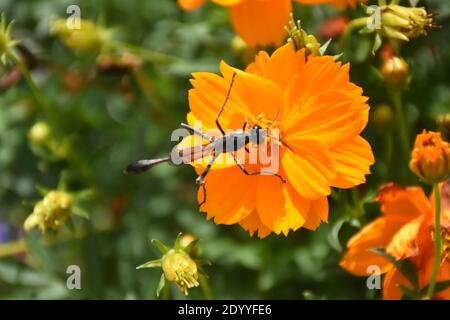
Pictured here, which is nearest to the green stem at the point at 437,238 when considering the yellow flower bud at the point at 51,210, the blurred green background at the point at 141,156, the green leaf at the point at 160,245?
the blurred green background at the point at 141,156

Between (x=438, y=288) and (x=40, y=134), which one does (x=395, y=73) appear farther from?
(x=40, y=134)

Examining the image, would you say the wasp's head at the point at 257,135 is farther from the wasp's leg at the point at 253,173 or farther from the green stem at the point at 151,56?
the green stem at the point at 151,56

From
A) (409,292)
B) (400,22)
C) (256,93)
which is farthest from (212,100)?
(409,292)

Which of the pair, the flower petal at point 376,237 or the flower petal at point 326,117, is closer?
the flower petal at point 326,117

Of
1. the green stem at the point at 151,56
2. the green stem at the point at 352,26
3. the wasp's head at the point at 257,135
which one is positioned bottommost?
the wasp's head at the point at 257,135

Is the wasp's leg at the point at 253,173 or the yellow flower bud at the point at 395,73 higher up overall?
the yellow flower bud at the point at 395,73

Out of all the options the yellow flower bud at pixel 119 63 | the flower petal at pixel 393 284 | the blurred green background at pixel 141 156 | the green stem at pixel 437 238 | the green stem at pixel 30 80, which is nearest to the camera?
the green stem at pixel 437 238

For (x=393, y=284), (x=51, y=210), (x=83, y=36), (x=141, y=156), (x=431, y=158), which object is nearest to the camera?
(x=431, y=158)

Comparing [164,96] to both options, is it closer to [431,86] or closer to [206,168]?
[431,86]
